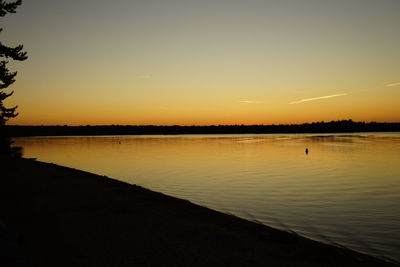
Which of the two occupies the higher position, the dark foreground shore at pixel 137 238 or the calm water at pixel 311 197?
the dark foreground shore at pixel 137 238

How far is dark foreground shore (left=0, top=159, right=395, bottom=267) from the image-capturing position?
356 inches

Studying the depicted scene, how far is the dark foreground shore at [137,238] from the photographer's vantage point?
29.6 feet

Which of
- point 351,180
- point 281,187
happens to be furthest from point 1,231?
point 351,180

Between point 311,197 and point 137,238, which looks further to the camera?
point 311,197

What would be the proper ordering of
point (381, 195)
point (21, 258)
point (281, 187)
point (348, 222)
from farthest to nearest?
point (281, 187)
point (381, 195)
point (348, 222)
point (21, 258)

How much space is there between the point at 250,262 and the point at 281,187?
63.3 ft

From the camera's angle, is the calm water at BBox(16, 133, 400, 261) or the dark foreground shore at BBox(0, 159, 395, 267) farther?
the calm water at BBox(16, 133, 400, 261)

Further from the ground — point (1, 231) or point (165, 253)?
point (1, 231)

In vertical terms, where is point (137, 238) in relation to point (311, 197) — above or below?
above

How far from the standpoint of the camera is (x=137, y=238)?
11.0 metres

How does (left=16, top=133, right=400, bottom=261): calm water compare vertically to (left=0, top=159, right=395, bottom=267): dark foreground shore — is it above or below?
below

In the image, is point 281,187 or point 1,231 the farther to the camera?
point 281,187

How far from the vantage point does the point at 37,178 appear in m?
Answer: 25.2

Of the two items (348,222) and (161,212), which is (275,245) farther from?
(348,222)
